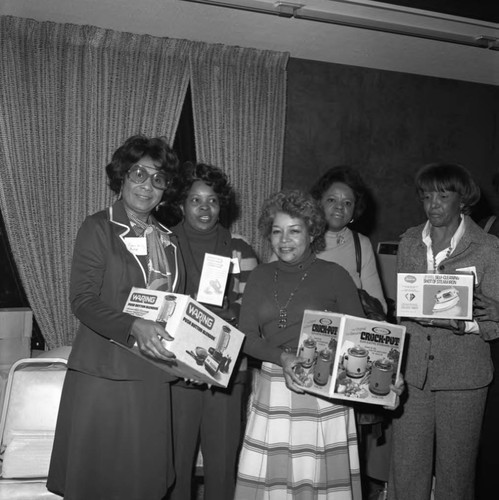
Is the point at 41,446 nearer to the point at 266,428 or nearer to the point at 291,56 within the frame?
the point at 266,428

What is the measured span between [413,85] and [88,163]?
2754 millimetres

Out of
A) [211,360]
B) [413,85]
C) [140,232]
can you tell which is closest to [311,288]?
[211,360]

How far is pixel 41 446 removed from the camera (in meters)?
2.79

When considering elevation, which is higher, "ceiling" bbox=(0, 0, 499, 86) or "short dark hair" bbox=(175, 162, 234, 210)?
"ceiling" bbox=(0, 0, 499, 86)

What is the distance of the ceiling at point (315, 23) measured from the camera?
350 centimetres

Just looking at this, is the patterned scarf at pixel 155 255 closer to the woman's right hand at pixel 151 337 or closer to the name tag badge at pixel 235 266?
the woman's right hand at pixel 151 337

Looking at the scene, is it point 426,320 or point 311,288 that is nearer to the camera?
point 311,288

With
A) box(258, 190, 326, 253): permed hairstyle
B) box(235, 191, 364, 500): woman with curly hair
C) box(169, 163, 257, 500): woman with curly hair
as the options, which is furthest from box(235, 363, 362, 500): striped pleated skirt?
box(258, 190, 326, 253): permed hairstyle

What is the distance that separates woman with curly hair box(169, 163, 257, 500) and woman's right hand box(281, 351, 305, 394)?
486 mm

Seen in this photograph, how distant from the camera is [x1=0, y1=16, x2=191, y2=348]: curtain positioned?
3828 millimetres

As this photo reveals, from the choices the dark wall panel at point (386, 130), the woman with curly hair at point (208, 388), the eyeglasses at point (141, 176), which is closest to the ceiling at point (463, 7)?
the dark wall panel at point (386, 130)

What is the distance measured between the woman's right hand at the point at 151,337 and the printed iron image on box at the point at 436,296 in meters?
1.08

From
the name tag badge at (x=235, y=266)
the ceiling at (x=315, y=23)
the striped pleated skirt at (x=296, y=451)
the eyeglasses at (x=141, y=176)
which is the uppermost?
the ceiling at (x=315, y=23)

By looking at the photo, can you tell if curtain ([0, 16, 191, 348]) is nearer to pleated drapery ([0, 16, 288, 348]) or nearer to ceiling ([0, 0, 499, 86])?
pleated drapery ([0, 16, 288, 348])
